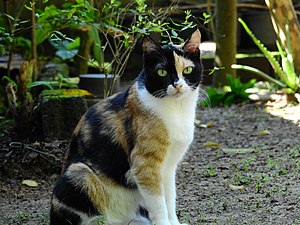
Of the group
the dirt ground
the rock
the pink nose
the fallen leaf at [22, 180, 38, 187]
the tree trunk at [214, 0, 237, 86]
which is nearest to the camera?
the pink nose

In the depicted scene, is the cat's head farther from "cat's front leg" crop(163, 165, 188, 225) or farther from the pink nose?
"cat's front leg" crop(163, 165, 188, 225)

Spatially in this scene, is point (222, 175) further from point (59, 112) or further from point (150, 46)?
point (150, 46)

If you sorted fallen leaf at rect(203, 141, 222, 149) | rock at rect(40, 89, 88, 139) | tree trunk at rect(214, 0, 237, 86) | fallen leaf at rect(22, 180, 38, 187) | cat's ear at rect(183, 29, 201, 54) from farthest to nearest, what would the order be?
tree trunk at rect(214, 0, 237, 86) → fallen leaf at rect(203, 141, 222, 149) → rock at rect(40, 89, 88, 139) → fallen leaf at rect(22, 180, 38, 187) → cat's ear at rect(183, 29, 201, 54)

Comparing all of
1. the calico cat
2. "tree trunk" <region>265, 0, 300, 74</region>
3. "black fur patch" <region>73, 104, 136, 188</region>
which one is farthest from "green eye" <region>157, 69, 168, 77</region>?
"tree trunk" <region>265, 0, 300, 74</region>

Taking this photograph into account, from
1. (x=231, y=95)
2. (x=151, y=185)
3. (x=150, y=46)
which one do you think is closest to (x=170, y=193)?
(x=151, y=185)

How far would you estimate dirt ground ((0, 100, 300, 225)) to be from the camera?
4.11 m

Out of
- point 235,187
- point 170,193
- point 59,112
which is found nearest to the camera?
point 170,193

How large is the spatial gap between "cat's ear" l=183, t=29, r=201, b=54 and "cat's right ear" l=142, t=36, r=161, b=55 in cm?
16

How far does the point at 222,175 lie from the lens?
4973mm

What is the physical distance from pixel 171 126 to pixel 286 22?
4.13 metres

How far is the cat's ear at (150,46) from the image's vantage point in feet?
11.6

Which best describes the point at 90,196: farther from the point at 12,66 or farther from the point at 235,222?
the point at 12,66

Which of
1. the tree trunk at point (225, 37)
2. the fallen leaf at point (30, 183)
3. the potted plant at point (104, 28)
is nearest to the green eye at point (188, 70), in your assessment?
the potted plant at point (104, 28)

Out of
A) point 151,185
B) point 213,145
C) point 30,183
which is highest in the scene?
point 151,185
